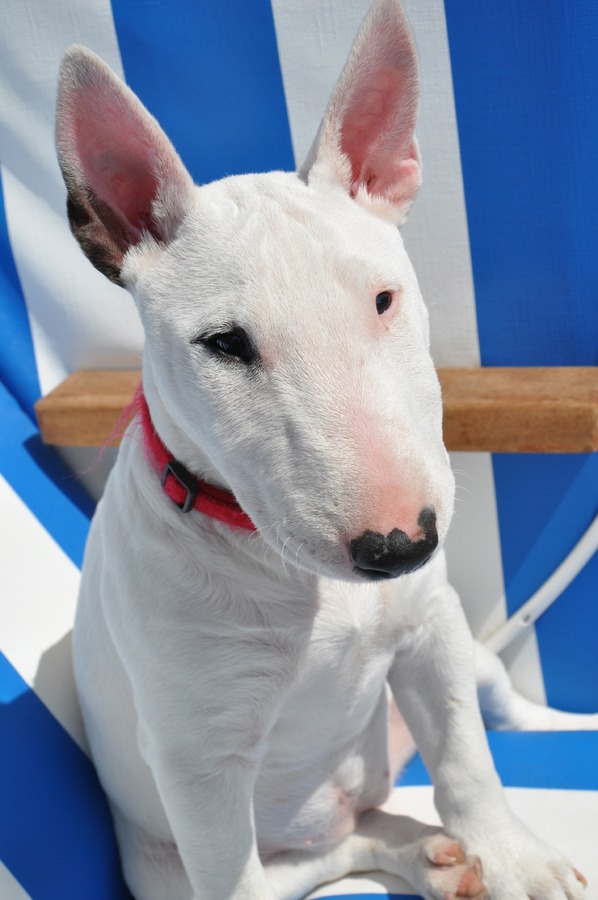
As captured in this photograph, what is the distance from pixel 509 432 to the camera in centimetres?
156

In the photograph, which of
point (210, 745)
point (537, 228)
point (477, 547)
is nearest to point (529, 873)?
point (210, 745)

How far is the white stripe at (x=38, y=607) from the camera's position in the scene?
1593 mm

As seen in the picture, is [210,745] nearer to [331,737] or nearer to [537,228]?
[331,737]

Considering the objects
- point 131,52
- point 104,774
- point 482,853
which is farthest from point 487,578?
point 131,52

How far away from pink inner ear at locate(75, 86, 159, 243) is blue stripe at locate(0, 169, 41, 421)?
78cm

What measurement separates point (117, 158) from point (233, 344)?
0.84ft

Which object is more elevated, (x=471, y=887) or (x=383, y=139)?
(x=383, y=139)

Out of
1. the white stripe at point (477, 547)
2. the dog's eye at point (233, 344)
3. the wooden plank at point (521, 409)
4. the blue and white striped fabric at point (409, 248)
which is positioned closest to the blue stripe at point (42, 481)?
the blue and white striped fabric at point (409, 248)

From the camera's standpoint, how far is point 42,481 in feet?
6.00

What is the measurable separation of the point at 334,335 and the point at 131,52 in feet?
3.07

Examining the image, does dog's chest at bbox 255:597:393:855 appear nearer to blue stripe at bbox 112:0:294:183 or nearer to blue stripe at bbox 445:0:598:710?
blue stripe at bbox 445:0:598:710

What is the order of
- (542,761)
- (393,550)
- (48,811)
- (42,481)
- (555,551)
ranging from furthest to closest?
(42,481) → (555,551) → (542,761) → (48,811) → (393,550)

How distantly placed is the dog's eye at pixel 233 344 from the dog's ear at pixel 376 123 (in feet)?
0.76

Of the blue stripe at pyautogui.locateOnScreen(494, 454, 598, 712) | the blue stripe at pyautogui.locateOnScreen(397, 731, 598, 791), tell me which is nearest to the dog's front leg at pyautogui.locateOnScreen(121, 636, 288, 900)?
the blue stripe at pyautogui.locateOnScreen(397, 731, 598, 791)
